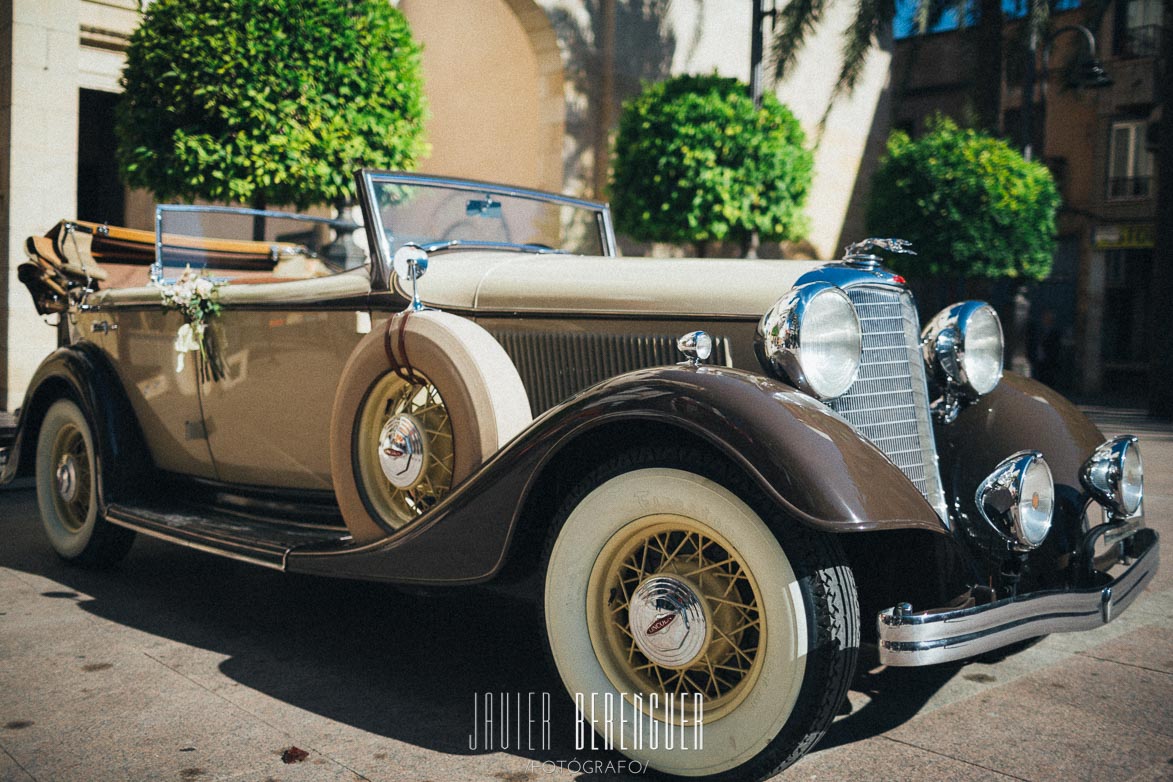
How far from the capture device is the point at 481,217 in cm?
379

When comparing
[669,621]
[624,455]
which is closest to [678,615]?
[669,621]

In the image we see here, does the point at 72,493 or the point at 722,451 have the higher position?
the point at 722,451

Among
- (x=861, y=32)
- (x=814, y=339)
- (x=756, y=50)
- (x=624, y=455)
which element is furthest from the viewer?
(x=861, y=32)

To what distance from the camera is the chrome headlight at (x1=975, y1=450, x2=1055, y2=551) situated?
7.77 ft

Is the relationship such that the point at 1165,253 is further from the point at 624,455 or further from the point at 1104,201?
the point at 624,455

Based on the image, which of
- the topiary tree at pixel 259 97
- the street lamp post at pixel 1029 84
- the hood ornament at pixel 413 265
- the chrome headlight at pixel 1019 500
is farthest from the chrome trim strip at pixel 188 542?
the street lamp post at pixel 1029 84

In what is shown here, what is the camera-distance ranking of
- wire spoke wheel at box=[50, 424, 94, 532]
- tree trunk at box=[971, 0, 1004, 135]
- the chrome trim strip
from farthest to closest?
tree trunk at box=[971, 0, 1004, 135] → wire spoke wheel at box=[50, 424, 94, 532] → the chrome trim strip

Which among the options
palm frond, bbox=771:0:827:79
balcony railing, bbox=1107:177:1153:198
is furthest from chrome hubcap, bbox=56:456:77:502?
balcony railing, bbox=1107:177:1153:198

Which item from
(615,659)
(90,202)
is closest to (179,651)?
(615,659)

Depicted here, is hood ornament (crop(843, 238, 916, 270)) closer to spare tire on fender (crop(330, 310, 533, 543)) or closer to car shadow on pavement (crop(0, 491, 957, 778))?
spare tire on fender (crop(330, 310, 533, 543))

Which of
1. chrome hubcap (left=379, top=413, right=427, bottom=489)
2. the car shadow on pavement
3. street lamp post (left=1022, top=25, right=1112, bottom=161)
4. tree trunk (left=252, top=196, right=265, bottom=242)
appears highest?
street lamp post (left=1022, top=25, right=1112, bottom=161)

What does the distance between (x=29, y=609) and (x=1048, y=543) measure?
11.1 feet

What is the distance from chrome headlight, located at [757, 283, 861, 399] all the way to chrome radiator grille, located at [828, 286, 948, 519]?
12 cm

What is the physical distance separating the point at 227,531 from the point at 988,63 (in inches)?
478
